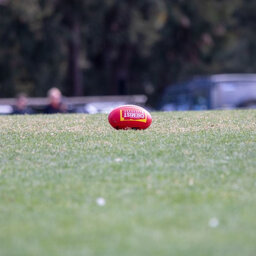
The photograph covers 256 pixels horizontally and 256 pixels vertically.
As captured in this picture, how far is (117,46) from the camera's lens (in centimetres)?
3531

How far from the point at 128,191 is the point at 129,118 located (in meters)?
2.89

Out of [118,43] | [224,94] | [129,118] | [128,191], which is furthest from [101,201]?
[118,43]

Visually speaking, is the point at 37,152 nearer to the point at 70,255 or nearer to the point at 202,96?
the point at 70,255

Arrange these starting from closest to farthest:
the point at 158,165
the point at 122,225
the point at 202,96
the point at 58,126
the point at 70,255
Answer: the point at 70,255, the point at 122,225, the point at 158,165, the point at 58,126, the point at 202,96

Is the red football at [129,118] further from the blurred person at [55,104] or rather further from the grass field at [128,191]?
the blurred person at [55,104]

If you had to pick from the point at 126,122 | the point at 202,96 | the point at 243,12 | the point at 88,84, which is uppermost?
the point at 243,12

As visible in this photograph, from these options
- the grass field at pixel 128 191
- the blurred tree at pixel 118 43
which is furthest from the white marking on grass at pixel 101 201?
the blurred tree at pixel 118 43

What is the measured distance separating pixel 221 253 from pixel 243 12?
120 ft

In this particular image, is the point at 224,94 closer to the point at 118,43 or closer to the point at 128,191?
the point at 128,191

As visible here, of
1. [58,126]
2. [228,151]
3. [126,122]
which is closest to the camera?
[228,151]

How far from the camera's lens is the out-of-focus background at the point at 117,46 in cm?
3077

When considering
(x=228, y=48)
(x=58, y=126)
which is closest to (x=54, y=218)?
(x=58, y=126)

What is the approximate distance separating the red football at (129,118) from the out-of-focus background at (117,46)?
15373mm

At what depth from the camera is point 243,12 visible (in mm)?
38781
